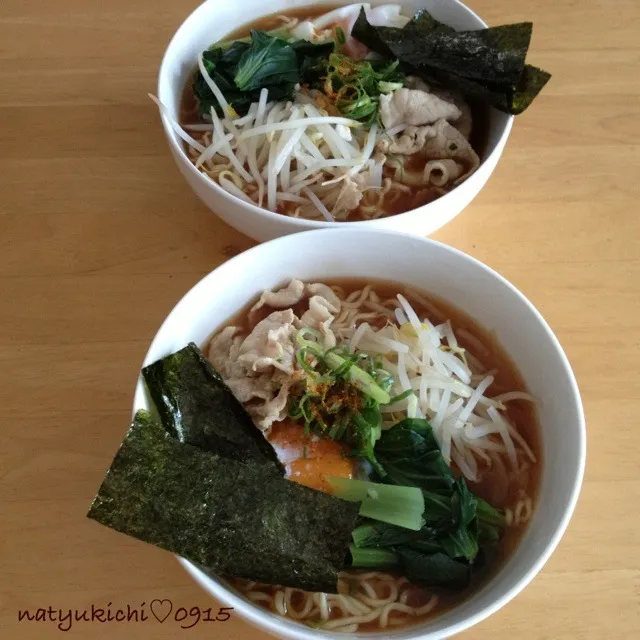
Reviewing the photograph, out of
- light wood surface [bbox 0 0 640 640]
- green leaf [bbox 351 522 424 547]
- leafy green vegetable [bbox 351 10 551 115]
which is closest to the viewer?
green leaf [bbox 351 522 424 547]

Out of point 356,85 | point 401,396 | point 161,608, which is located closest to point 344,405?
point 401,396

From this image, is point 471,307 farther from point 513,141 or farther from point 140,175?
point 140,175

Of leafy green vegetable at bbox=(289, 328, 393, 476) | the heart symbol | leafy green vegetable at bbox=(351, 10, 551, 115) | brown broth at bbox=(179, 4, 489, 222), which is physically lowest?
the heart symbol

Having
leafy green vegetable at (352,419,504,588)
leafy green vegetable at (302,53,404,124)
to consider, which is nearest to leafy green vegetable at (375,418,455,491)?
leafy green vegetable at (352,419,504,588)

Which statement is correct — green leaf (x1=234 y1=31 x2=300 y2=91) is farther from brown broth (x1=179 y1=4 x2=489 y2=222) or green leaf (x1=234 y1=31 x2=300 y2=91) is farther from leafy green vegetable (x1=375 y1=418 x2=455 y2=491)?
leafy green vegetable (x1=375 y1=418 x2=455 y2=491)

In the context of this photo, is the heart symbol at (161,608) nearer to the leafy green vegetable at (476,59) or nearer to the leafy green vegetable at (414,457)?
the leafy green vegetable at (414,457)

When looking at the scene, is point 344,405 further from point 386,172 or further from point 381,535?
point 386,172

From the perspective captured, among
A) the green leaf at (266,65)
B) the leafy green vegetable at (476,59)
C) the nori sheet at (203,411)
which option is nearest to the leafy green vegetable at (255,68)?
the green leaf at (266,65)
